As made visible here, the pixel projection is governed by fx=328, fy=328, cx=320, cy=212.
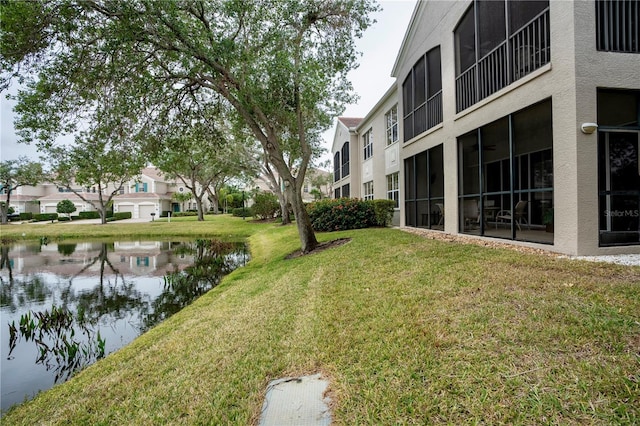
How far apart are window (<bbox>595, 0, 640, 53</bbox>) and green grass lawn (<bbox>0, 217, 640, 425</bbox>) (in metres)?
4.06

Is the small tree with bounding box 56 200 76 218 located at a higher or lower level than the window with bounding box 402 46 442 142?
lower

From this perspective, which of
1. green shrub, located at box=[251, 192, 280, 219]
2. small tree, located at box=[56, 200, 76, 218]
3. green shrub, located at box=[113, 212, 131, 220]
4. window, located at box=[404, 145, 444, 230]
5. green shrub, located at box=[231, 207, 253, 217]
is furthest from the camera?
green shrub, located at box=[113, 212, 131, 220]

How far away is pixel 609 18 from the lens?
5.95 meters

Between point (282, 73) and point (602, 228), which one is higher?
point (282, 73)

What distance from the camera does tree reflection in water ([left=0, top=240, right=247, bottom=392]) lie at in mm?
5812

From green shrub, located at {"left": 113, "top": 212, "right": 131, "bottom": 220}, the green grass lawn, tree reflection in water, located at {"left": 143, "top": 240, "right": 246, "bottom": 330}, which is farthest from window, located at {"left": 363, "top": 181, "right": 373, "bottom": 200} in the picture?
green shrub, located at {"left": 113, "top": 212, "right": 131, "bottom": 220}

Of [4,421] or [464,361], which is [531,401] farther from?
[4,421]

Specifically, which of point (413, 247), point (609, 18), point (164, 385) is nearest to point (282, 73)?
point (413, 247)

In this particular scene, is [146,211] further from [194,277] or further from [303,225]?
[303,225]

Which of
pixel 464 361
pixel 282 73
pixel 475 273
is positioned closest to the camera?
pixel 464 361

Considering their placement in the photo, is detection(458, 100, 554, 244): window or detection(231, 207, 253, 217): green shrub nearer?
detection(458, 100, 554, 244): window

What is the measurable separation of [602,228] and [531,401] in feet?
20.6

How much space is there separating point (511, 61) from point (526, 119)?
1.44 meters

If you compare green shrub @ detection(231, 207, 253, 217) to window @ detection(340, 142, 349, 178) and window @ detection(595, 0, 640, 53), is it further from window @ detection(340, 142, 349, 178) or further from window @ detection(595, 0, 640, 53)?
window @ detection(595, 0, 640, 53)
